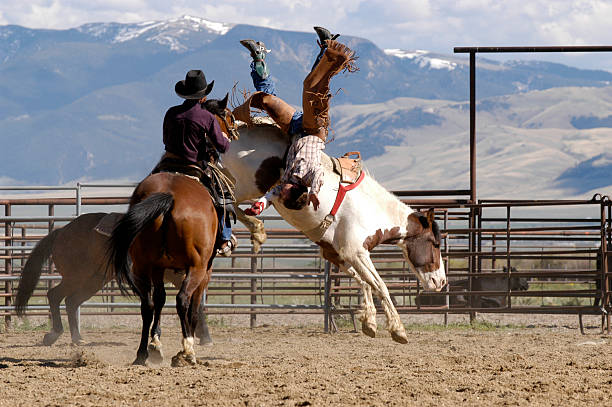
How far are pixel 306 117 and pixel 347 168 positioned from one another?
586mm

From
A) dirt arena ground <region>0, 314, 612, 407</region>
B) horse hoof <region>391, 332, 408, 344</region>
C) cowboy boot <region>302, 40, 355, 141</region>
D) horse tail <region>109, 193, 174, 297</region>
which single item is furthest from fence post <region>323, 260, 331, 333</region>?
horse tail <region>109, 193, 174, 297</region>

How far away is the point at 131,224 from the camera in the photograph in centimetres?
529

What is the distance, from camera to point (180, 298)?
217 inches

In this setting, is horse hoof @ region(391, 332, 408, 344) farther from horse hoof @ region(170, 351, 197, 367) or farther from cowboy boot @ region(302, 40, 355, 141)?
horse hoof @ region(170, 351, 197, 367)

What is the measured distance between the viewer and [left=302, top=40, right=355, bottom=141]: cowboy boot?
Result: 6781mm

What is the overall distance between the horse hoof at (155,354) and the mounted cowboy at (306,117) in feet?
4.59

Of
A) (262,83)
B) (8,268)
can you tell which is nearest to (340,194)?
(262,83)

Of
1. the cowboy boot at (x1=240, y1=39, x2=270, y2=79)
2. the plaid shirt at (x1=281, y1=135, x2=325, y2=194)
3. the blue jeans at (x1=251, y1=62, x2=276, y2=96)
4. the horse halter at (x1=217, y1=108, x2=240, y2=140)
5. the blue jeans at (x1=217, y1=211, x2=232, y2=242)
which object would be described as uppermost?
the cowboy boot at (x1=240, y1=39, x2=270, y2=79)

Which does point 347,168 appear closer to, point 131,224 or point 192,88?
point 192,88

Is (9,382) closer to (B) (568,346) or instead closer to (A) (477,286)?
(B) (568,346)

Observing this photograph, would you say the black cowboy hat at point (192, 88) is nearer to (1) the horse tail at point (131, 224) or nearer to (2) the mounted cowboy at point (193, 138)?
(2) the mounted cowboy at point (193, 138)

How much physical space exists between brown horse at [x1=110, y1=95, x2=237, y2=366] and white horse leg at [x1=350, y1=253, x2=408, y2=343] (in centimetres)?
162

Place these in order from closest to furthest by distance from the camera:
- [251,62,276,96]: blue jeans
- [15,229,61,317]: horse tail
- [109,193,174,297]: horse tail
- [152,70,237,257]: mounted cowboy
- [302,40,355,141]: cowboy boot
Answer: [109,193,174,297]: horse tail, [152,70,237,257]: mounted cowboy, [302,40,355,141]: cowboy boot, [251,62,276,96]: blue jeans, [15,229,61,317]: horse tail

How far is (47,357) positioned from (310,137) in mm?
2563
